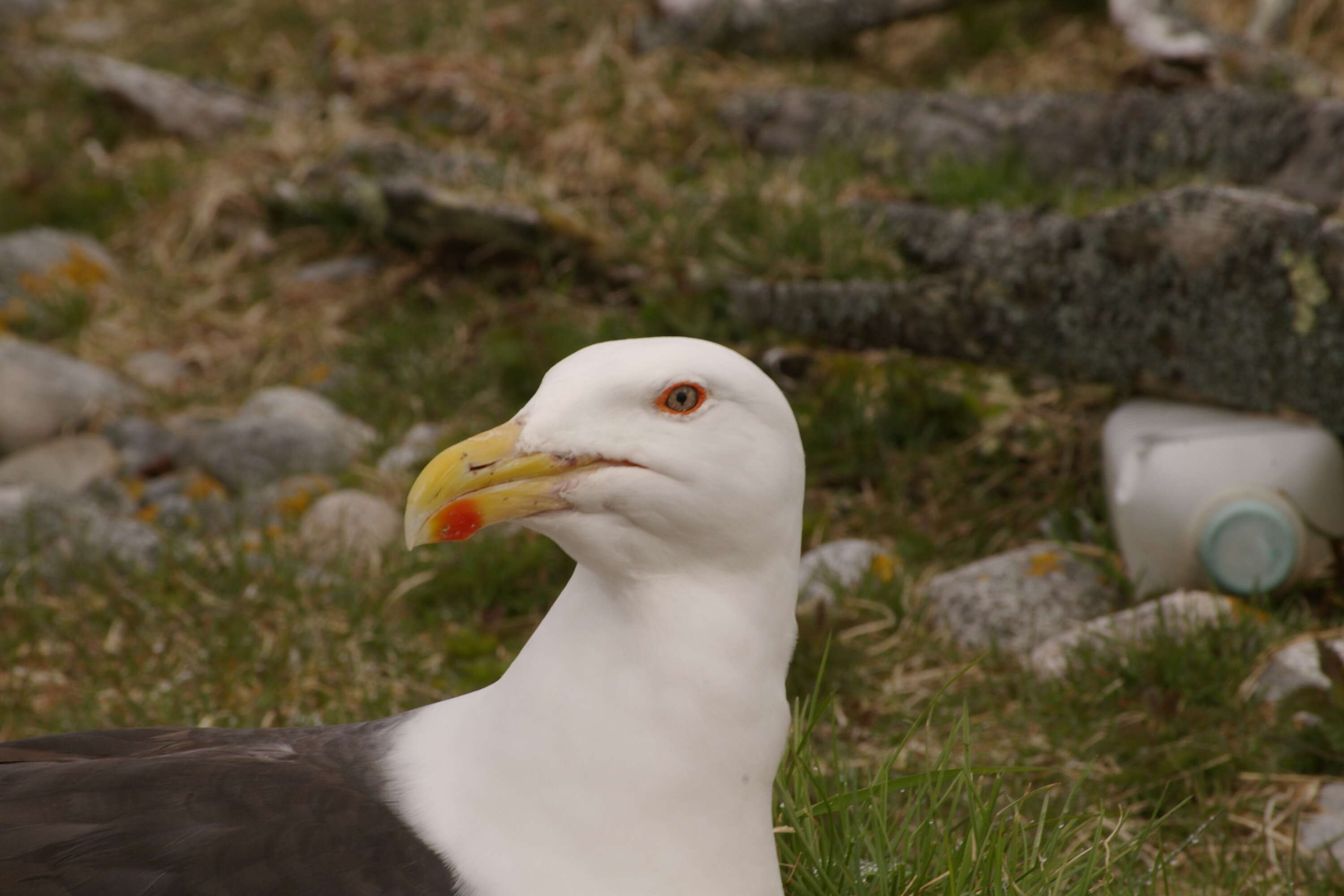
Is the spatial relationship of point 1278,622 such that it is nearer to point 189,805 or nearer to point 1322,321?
point 1322,321

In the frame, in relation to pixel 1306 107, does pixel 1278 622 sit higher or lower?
lower

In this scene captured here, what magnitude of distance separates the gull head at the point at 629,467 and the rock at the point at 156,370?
14.5ft

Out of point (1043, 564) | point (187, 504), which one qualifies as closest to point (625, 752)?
point (1043, 564)

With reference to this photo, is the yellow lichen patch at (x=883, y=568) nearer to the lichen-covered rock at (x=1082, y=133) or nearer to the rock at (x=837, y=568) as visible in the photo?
the rock at (x=837, y=568)

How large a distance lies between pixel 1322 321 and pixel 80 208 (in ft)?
20.1

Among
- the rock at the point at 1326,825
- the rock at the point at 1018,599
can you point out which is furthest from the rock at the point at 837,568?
the rock at the point at 1326,825

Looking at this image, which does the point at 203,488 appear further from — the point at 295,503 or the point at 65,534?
the point at 65,534

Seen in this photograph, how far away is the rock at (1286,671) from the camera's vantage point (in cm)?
339

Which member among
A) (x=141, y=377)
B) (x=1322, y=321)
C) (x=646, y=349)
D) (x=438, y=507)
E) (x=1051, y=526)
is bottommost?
(x=141, y=377)

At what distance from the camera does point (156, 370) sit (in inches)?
234

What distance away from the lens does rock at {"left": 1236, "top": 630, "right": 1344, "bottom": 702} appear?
3.39 metres

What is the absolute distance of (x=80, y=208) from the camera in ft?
23.4


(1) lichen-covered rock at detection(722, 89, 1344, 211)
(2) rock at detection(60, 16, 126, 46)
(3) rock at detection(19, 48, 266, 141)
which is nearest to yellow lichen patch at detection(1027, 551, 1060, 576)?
(1) lichen-covered rock at detection(722, 89, 1344, 211)

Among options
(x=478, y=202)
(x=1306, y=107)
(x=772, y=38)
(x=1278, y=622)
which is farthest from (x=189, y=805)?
(x=772, y=38)
